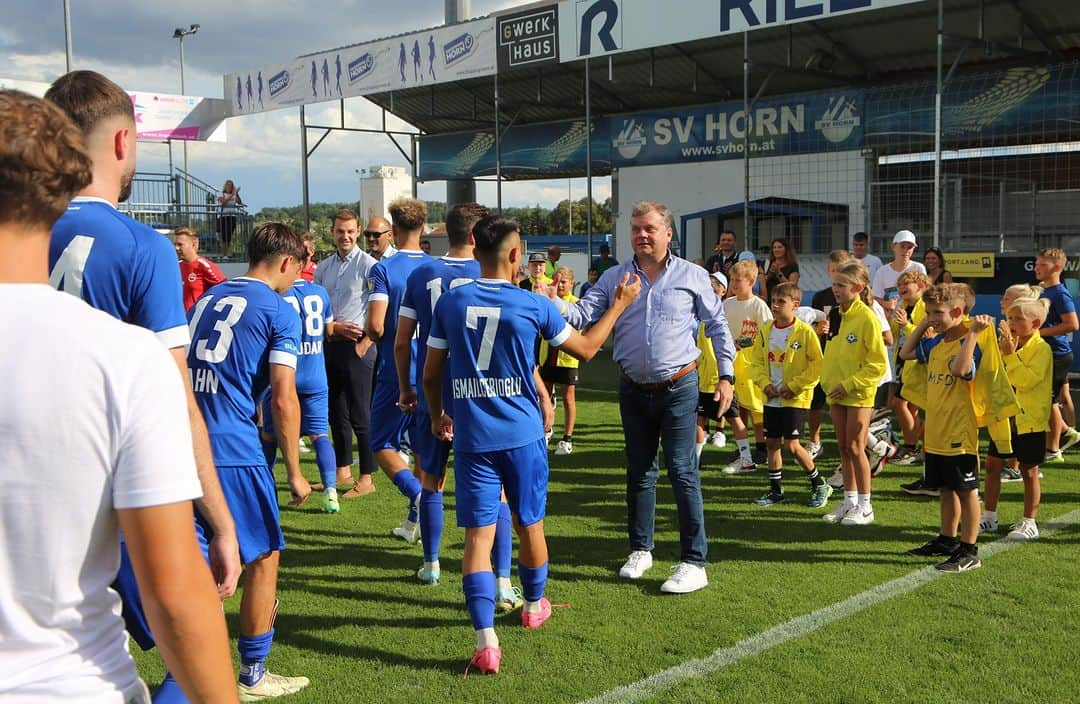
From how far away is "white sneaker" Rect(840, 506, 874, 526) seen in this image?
6359mm

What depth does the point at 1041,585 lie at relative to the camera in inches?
196

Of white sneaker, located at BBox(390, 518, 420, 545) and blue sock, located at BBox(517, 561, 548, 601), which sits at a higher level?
blue sock, located at BBox(517, 561, 548, 601)

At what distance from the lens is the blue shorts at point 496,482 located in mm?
4074

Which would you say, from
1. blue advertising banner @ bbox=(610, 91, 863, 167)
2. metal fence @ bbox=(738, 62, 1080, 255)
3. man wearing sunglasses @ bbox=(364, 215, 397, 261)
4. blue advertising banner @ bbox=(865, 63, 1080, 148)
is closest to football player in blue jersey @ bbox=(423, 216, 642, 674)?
man wearing sunglasses @ bbox=(364, 215, 397, 261)

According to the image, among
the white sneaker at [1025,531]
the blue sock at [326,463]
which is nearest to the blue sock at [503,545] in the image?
the blue sock at [326,463]

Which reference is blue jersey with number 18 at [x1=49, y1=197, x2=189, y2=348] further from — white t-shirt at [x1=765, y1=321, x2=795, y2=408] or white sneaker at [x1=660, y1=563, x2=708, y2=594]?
white t-shirt at [x1=765, y1=321, x2=795, y2=408]

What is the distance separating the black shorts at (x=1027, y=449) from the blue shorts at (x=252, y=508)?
4.68m

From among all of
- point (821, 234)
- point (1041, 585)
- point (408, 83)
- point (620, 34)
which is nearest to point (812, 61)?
point (821, 234)

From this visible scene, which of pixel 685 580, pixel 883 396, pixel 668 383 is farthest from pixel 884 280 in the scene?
pixel 685 580

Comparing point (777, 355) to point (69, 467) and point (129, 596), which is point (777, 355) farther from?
point (69, 467)

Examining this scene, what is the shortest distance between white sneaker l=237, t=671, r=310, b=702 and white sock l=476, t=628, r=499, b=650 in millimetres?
740

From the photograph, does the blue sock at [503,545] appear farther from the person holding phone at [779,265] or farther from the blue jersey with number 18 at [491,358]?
the person holding phone at [779,265]

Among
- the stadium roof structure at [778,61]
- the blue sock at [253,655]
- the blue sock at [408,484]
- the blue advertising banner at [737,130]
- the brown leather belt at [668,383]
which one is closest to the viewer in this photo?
the blue sock at [253,655]

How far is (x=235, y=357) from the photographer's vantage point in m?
3.71
